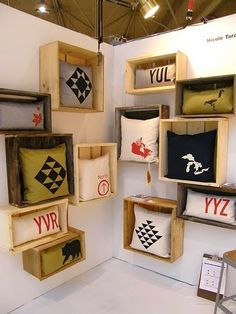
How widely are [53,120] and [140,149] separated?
2.52 feet

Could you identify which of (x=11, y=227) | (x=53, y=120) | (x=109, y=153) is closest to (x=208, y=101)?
(x=109, y=153)

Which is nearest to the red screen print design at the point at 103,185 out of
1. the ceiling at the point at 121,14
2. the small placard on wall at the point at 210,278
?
the small placard on wall at the point at 210,278

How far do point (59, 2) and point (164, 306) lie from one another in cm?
432

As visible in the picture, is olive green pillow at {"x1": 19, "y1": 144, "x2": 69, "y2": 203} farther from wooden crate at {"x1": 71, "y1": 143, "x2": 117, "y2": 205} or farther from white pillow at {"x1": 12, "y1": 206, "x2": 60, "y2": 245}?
wooden crate at {"x1": 71, "y1": 143, "x2": 117, "y2": 205}

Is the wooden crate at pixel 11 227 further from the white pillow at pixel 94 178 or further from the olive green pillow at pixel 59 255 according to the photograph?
the white pillow at pixel 94 178

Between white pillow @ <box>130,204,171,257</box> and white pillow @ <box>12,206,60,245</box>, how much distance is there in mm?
742

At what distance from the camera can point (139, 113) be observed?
2.62m

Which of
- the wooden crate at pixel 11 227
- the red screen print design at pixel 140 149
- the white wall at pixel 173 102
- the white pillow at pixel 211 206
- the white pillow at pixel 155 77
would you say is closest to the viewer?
the wooden crate at pixel 11 227

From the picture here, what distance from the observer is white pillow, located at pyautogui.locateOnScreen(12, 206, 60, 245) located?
6.18 feet

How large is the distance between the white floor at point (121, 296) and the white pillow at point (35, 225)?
58 centimetres

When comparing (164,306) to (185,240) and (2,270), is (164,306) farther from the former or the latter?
(2,270)

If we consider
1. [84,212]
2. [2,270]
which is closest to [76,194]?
[84,212]

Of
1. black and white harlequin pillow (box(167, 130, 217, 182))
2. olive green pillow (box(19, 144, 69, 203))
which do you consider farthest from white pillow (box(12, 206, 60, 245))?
black and white harlequin pillow (box(167, 130, 217, 182))

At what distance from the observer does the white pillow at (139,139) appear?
2404 mm
